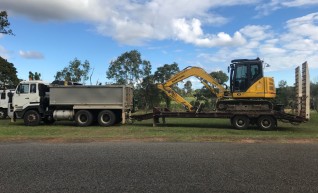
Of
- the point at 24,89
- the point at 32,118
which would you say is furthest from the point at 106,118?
the point at 24,89

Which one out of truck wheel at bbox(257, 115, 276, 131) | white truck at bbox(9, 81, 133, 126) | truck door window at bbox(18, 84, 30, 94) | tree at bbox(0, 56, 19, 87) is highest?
tree at bbox(0, 56, 19, 87)

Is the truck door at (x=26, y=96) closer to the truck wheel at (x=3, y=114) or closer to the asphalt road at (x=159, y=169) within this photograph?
the truck wheel at (x=3, y=114)

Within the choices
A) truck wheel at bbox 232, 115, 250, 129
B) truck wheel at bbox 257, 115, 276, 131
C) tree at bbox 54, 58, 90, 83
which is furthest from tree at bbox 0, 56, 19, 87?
truck wheel at bbox 257, 115, 276, 131

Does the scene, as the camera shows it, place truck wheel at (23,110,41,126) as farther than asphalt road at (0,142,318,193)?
Yes

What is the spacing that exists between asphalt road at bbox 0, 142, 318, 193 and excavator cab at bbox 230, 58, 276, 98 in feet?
31.4

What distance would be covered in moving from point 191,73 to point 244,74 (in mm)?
3599

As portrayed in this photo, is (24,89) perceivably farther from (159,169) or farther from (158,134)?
(159,169)

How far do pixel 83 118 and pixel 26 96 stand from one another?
Result: 393 cm

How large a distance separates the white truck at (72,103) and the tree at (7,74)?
29224mm

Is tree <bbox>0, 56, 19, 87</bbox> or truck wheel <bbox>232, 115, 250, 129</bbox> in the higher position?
tree <bbox>0, 56, 19, 87</bbox>

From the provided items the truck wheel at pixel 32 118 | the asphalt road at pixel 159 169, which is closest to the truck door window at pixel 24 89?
the truck wheel at pixel 32 118

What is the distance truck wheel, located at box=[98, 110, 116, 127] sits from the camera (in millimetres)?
23203

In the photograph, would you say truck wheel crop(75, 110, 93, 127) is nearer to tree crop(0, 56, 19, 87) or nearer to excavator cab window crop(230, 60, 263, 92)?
excavator cab window crop(230, 60, 263, 92)

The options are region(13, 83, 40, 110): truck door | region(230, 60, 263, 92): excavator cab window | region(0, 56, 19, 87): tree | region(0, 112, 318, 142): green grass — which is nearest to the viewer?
region(0, 112, 318, 142): green grass
